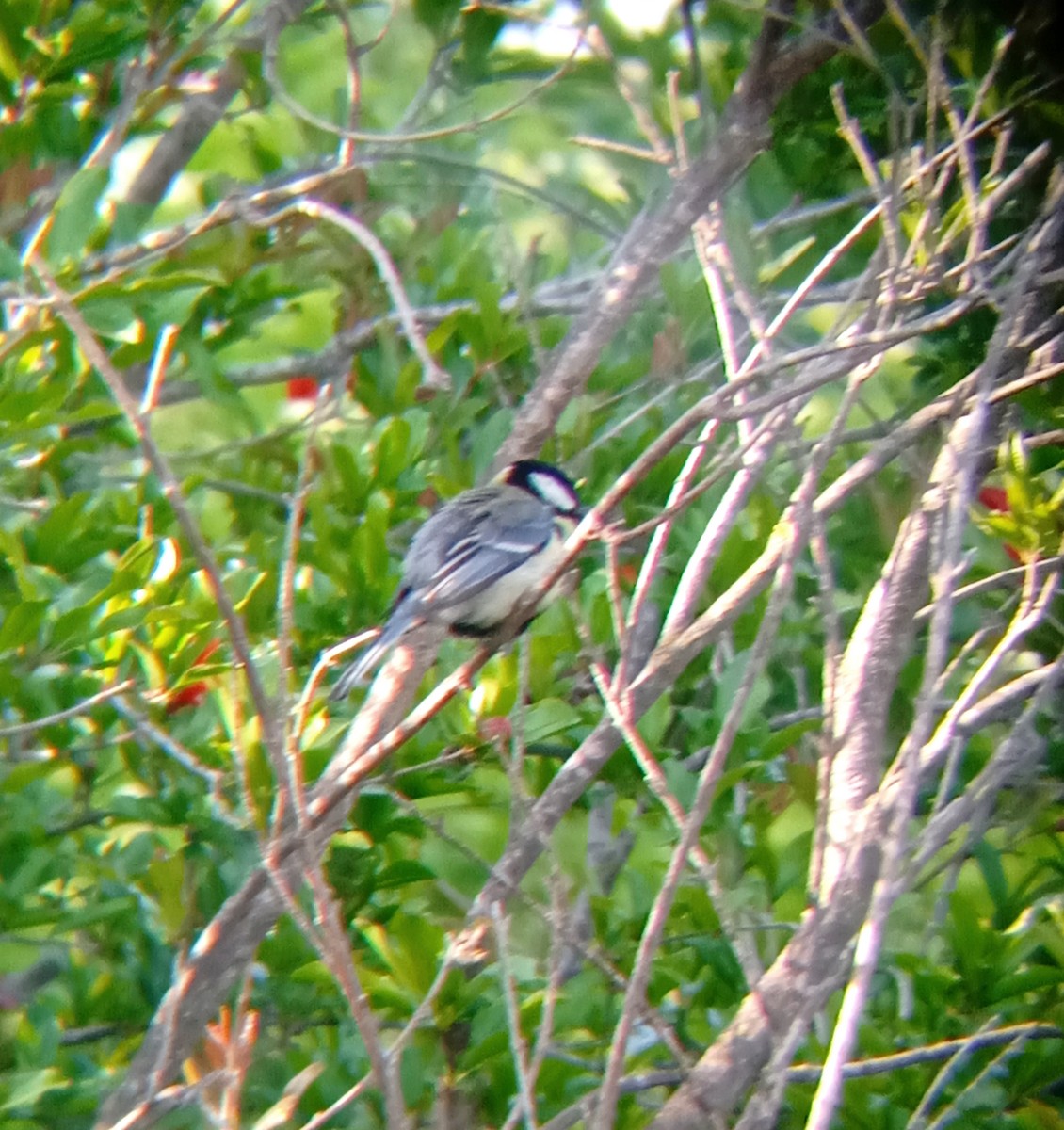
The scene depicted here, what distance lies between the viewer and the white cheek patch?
375 centimetres

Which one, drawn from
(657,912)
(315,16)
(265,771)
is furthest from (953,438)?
(315,16)

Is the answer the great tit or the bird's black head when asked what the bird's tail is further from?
the bird's black head

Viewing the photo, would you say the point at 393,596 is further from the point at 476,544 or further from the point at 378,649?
the point at 476,544

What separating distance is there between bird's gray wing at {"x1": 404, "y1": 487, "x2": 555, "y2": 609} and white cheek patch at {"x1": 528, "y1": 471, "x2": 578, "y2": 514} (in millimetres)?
32

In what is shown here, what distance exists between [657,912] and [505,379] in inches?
85.8

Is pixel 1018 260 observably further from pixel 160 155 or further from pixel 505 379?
pixel 160 155

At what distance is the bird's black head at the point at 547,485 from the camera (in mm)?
3604

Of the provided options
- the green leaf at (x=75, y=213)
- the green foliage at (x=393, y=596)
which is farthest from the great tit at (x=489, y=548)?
the green leaf at (x=75, y=213)

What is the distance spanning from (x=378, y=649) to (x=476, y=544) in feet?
2.41

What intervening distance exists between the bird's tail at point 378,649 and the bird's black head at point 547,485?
1.48 ft

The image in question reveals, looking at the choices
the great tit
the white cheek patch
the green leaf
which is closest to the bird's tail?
the great tit

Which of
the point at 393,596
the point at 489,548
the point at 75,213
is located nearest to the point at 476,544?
the point at 489,548

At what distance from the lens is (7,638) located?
2.61 m

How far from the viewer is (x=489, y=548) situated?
384cm
